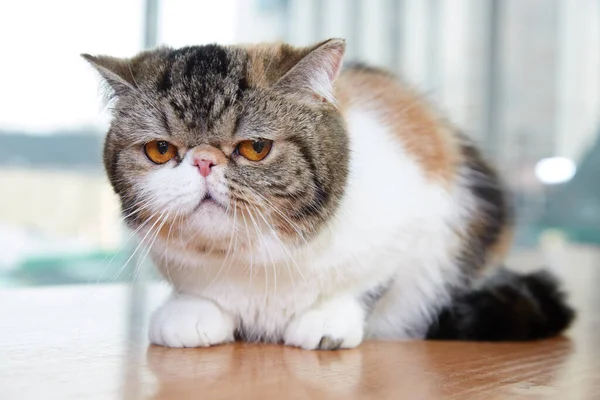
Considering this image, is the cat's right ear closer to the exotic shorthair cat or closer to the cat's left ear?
the exotic shorthair cat

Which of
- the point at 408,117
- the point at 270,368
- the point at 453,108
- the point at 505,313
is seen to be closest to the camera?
the point at 270,368

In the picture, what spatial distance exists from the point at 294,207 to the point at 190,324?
0.25 m

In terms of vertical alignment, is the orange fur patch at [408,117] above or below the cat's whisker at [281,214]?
above

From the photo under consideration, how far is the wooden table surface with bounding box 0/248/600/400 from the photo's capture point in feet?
2.68

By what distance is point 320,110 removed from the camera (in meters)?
1.05

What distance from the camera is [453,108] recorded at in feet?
12.5

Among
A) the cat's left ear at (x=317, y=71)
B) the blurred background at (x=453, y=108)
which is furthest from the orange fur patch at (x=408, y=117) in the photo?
the blurred background at (x=453, y=108)

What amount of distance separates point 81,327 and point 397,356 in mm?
573

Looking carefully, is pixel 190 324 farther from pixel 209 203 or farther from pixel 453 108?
pixel 453 108

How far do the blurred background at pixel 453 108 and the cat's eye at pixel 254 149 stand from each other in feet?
9.02

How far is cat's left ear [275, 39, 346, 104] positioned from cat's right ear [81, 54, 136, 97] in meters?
0.23

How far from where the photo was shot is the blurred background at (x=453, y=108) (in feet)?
12.3

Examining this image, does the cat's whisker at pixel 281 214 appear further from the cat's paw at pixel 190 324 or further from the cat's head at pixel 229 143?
the cat's paw at pixel 190 324

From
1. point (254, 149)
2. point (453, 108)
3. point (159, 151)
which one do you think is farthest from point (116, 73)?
point (453, 108)
